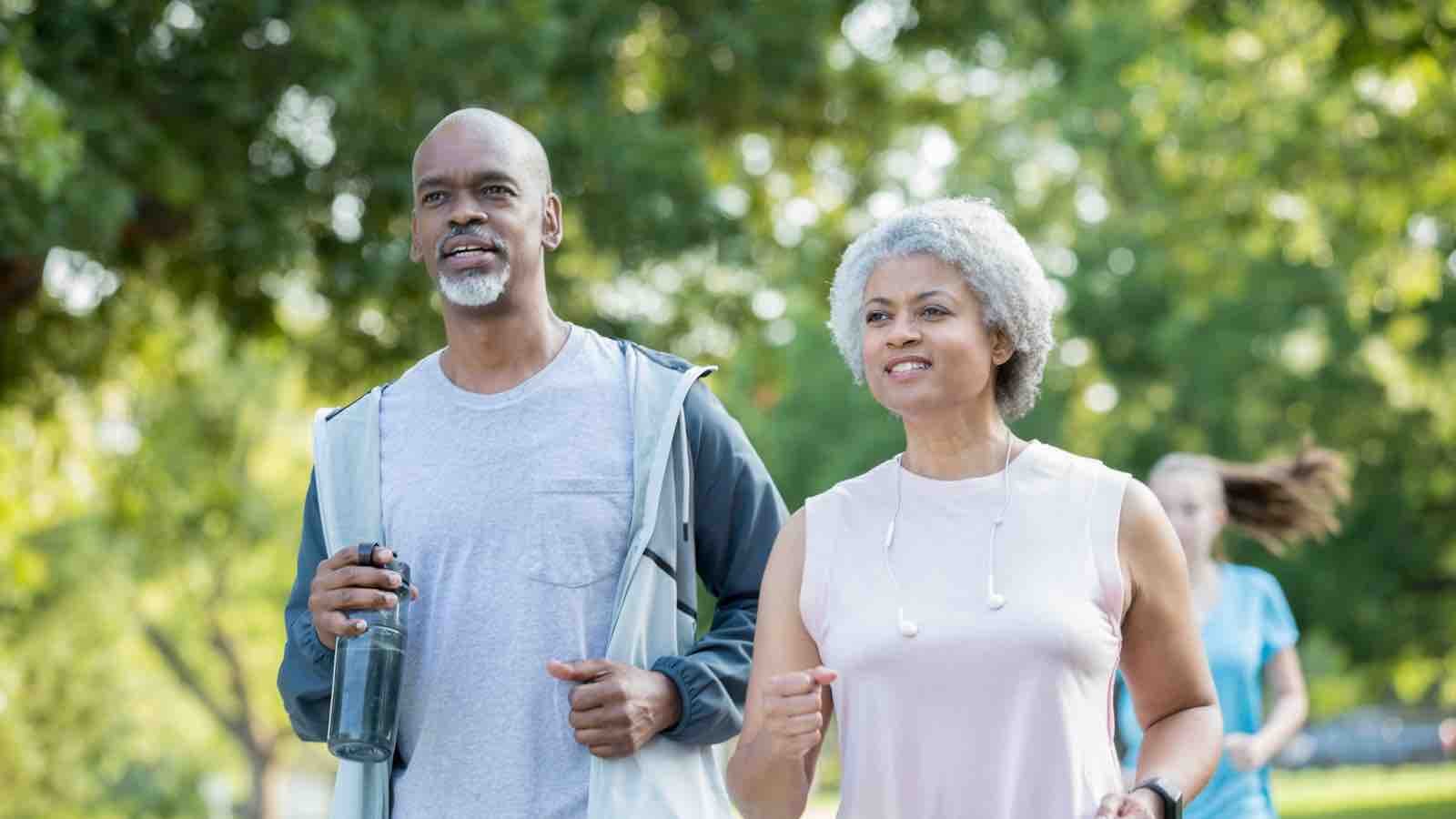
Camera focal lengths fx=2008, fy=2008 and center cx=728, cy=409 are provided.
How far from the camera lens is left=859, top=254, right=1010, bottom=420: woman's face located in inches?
146

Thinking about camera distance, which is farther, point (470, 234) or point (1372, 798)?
point (1372, 798)

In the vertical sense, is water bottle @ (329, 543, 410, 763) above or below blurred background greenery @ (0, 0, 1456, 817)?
below

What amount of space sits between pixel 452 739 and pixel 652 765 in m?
0.41

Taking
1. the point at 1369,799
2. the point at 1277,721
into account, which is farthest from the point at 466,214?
the point at 1369,799

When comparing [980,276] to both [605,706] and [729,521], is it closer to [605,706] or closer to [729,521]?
[729,521]

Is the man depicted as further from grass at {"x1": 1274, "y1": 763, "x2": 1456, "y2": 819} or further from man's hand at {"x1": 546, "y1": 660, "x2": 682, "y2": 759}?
grass at {"x1": 1274, "y1": 763, "x2": 1456, "y2": 819}

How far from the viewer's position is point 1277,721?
284 inches

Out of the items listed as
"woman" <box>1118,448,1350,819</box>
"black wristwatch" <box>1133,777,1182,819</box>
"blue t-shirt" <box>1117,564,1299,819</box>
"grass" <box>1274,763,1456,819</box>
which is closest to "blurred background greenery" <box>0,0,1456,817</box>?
"grass" <box>1274,763,1456,819</box>

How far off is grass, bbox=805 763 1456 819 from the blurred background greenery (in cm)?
151

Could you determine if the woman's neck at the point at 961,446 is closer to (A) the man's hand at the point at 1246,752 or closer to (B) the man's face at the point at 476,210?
(B) the man's face at the point at 476,210

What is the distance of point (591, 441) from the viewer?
433 cm

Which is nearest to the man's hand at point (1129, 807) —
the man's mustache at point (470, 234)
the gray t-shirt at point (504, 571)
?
the gray t-shirt at point (504, 571)

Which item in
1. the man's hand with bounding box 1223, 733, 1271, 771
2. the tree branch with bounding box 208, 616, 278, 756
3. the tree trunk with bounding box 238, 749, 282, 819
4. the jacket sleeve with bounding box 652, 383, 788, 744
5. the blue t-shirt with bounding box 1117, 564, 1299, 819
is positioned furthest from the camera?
the tree trunk with bounding box 238, 749, 282, 819

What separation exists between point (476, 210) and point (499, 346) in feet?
1.03
